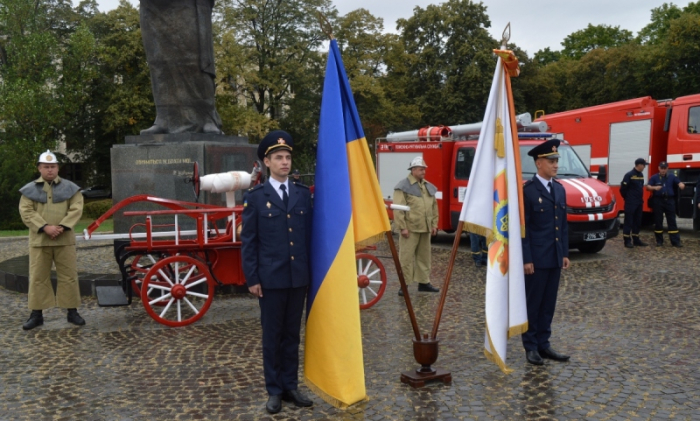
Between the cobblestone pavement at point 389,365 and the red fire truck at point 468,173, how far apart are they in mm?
2931

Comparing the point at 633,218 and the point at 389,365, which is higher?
the point at 633,218

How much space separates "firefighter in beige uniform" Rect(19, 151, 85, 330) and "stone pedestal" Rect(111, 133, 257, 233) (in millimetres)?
2197

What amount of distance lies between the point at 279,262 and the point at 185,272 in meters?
3.43

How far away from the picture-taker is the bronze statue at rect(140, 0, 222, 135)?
1002cm

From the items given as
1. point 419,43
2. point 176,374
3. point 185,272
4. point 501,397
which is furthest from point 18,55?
point 501,397

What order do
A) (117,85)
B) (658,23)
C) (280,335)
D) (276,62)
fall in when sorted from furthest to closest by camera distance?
1. (658,23)
2. (276,62)
3. (117,85)
4. (280,335)

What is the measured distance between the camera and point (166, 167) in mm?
9633

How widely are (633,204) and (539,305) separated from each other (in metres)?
8.80

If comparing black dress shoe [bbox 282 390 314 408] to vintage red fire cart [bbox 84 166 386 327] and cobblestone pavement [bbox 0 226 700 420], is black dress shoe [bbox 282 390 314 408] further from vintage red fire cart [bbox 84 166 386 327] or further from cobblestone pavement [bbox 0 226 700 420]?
vintage red fire cart [bbox 84 166 386 327]

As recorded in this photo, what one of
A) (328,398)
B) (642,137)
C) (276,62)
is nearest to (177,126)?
(328,398)

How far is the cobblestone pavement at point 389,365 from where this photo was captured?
15.1ft

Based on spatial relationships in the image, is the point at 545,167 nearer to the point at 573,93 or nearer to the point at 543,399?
the point at 543,399

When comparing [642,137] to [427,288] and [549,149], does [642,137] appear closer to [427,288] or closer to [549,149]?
[427,288]

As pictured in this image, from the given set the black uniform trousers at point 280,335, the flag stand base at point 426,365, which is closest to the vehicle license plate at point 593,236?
the flag stand base at point 426,365
